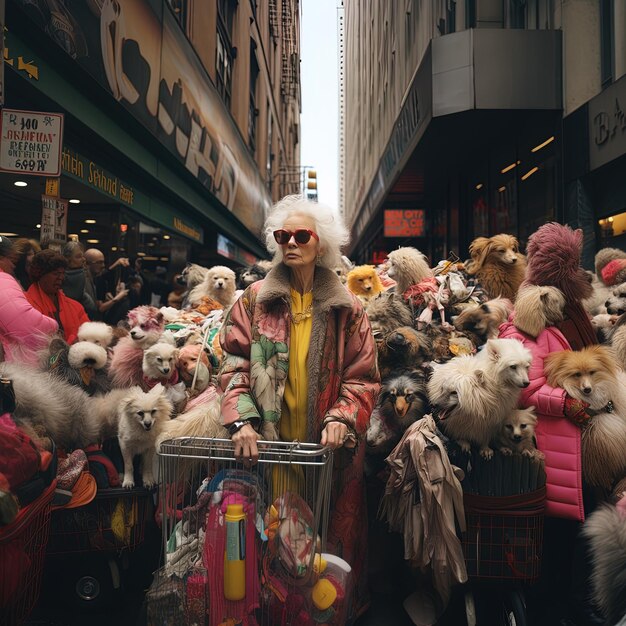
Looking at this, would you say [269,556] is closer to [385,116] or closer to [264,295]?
[264,295]

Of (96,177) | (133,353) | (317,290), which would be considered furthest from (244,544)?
(96,177)

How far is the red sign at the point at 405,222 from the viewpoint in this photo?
19.1m

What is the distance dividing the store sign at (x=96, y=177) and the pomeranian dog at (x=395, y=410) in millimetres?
5224

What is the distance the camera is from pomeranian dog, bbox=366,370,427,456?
313 cm

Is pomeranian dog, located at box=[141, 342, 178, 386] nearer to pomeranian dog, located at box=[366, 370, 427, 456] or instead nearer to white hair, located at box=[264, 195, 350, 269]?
white hair, located at box=[264, 195, 350, 269]

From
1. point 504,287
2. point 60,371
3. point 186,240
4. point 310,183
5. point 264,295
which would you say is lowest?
point 60,371

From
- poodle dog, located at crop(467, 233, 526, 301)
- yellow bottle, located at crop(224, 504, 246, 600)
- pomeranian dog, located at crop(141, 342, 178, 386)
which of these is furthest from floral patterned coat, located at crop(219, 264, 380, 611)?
poodle dog, located at crop(467, 233, 526, 301)

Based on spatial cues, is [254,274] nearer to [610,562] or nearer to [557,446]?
[557,446]

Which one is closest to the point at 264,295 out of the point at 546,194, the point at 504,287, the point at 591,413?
the point at 591,413

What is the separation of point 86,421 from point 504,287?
140 inches

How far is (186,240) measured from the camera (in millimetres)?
14039

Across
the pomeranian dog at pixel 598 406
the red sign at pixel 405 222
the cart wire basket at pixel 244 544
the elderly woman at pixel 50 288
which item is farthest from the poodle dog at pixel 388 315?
the red sign at pixel 405 222

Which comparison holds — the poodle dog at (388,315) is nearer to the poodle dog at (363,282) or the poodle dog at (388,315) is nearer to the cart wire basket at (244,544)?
the poodle dog at (363,282)

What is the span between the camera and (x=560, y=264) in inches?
137
